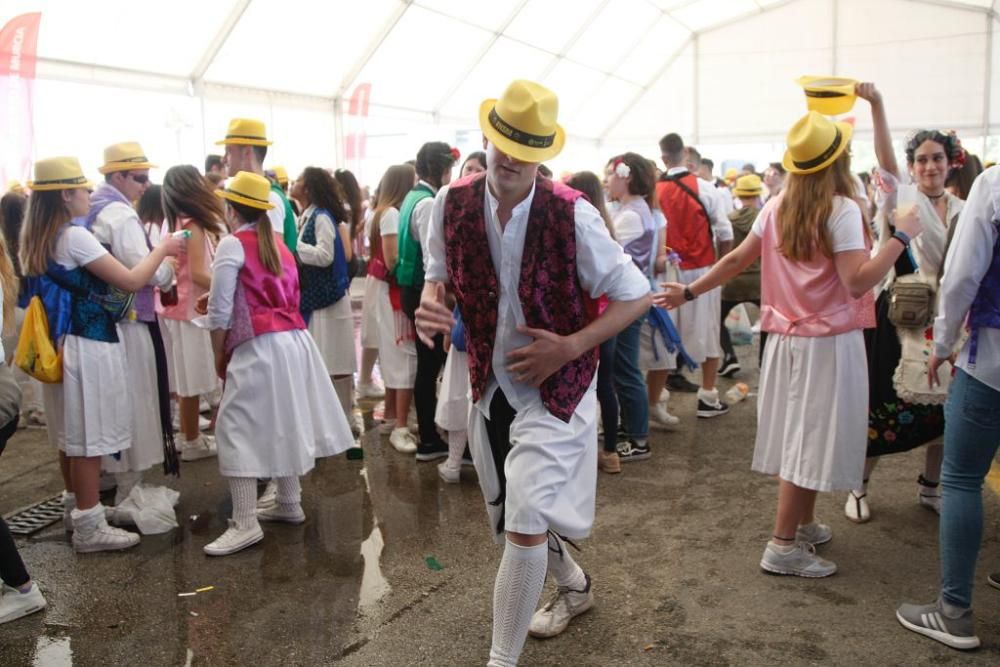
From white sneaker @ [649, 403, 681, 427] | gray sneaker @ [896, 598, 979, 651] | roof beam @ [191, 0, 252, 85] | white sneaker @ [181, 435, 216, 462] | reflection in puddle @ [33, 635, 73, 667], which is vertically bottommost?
reflection in puddle @ [33, 635, 73, 667]

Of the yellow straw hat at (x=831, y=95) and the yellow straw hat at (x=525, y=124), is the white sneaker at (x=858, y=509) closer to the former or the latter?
the yellow straw hat at (x=831, y=95)

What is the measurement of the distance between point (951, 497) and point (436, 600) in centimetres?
198

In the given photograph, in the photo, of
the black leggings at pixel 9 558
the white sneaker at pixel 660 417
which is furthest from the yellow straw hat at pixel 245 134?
the white sneaker at pixel 660 417

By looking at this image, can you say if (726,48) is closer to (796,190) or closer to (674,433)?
(674,433)

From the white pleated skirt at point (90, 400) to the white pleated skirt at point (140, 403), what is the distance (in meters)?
0.12

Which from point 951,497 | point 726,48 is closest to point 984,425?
point 951,497

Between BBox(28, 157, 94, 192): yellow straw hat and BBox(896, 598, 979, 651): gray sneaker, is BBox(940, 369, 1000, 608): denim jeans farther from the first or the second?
BBox(28, 157, 94, 192): yellow straw hat

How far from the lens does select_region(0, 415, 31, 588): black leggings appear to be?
10.6 feet

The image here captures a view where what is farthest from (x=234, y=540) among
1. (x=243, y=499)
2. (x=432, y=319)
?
(x=432, y=319)

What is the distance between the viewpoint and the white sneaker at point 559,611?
3096mm

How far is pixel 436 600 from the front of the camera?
3408 millimetres

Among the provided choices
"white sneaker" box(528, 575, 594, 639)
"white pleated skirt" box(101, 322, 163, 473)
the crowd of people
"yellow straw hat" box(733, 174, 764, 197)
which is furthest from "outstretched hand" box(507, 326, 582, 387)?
"yellow straw hat" box(733, 174, 764, 197)

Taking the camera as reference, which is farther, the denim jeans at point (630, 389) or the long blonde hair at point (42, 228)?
the denim jeans at point (630, 389)

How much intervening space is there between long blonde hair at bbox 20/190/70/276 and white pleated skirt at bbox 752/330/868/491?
3255mm
